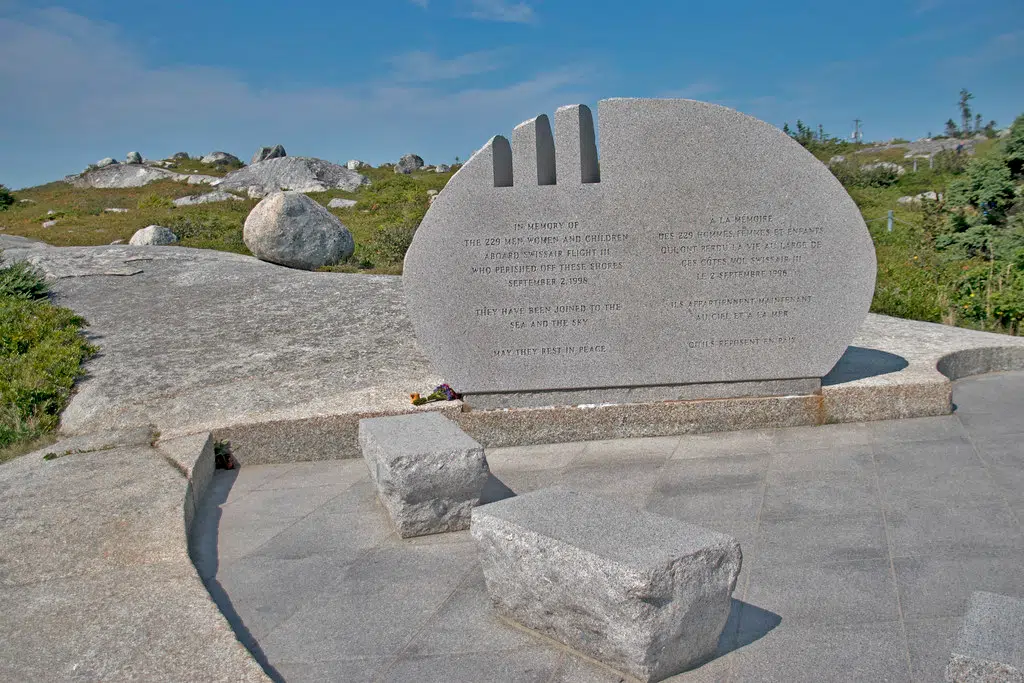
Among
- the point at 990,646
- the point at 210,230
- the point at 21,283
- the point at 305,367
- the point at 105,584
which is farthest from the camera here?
the point at 210,230

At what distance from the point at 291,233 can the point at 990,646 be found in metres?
12.1

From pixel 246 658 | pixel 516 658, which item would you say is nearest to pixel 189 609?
pixel 246 658

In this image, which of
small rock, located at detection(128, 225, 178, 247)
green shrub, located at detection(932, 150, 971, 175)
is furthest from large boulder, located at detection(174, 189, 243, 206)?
green shrub, located at detection(932, 150, 971, 175)

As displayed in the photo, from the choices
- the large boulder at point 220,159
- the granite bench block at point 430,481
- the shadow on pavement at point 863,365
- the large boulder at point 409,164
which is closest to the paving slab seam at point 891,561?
the shadow on pavement at point 863,365

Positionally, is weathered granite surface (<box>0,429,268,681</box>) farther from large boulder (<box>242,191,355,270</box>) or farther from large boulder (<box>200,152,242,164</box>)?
large boulder (<box>200,152,242,164</box>)

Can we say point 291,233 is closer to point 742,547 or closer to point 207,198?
point 742,547

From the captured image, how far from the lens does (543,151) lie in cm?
655

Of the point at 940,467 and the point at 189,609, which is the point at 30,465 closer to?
the point at 189,609

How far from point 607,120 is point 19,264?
28.1ft

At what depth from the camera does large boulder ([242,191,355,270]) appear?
1290 cm

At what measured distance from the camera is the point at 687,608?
2986mm

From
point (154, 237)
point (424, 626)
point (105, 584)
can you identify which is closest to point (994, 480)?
point (424, 626)

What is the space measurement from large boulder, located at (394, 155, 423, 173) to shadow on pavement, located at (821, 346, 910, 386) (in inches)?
2031

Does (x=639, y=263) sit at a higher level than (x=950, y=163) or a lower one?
lower
